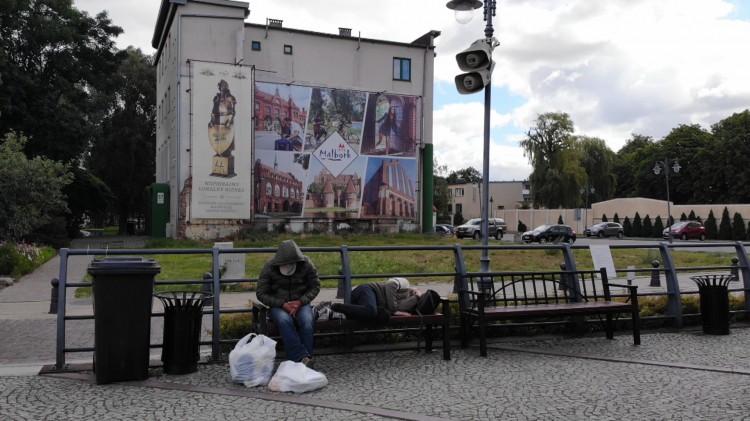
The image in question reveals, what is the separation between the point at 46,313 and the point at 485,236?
7.97 m

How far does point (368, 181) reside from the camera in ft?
141

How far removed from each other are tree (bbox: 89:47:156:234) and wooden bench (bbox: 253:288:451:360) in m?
49.2

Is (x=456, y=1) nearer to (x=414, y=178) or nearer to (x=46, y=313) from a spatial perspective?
(x=46, y=313)

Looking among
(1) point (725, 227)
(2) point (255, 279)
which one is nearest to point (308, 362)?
(2) point (255, 279)

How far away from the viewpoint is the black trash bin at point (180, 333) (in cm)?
657

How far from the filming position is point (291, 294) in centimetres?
689

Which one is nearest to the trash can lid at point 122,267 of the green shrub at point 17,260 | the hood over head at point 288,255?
the hood over head at point 288,255

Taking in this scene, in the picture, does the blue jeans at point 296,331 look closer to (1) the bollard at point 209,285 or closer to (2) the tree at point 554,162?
(1) the bollard at point 209,285

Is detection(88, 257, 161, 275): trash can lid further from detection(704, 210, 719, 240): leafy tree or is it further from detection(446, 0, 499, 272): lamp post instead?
detection(704, 210, 719, 240): leafy tree

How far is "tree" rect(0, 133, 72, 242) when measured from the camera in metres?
21.9

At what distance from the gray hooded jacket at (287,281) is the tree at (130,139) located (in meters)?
49.4

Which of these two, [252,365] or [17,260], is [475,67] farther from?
[17,260]

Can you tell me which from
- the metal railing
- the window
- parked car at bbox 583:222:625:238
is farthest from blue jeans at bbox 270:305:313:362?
parked car at bbox 583:222:625:238

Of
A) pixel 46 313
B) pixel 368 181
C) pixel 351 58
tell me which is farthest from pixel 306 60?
pixel 46 313
